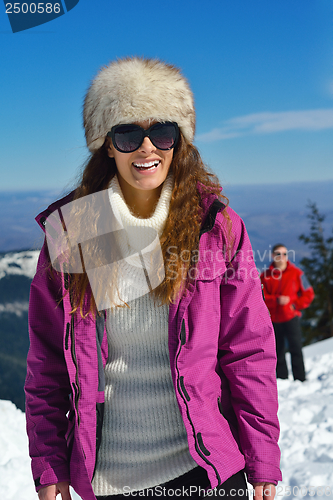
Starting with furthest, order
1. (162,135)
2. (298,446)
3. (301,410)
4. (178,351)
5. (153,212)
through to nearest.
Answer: (301,410) < (298,446) < (153,212) < (162,135) < (178,351)

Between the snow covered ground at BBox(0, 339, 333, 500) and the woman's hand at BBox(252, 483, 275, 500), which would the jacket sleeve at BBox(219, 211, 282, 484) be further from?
the snow covered ground at BBox(0, 339, 333, 500)

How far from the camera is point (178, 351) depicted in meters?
1.53

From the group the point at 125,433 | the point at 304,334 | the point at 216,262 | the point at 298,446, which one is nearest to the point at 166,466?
the point at 125,433

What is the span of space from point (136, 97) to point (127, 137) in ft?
0.60

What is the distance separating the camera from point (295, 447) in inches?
145

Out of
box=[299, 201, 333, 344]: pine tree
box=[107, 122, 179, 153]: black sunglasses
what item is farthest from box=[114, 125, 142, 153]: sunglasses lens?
box=[299, 201, 333, 344]: pine tree

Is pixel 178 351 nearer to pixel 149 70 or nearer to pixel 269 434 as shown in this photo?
pixel 269 434

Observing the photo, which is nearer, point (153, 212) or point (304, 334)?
point (153, 212)

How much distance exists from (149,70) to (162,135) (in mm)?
333

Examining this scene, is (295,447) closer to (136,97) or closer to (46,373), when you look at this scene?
→ (46,373)

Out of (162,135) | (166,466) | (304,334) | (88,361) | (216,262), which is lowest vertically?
(304,334)

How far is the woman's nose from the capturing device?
1.73m

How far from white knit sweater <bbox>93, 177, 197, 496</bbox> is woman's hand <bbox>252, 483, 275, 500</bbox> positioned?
305 millimetres

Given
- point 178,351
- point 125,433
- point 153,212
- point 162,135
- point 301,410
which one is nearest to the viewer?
point 178,351
